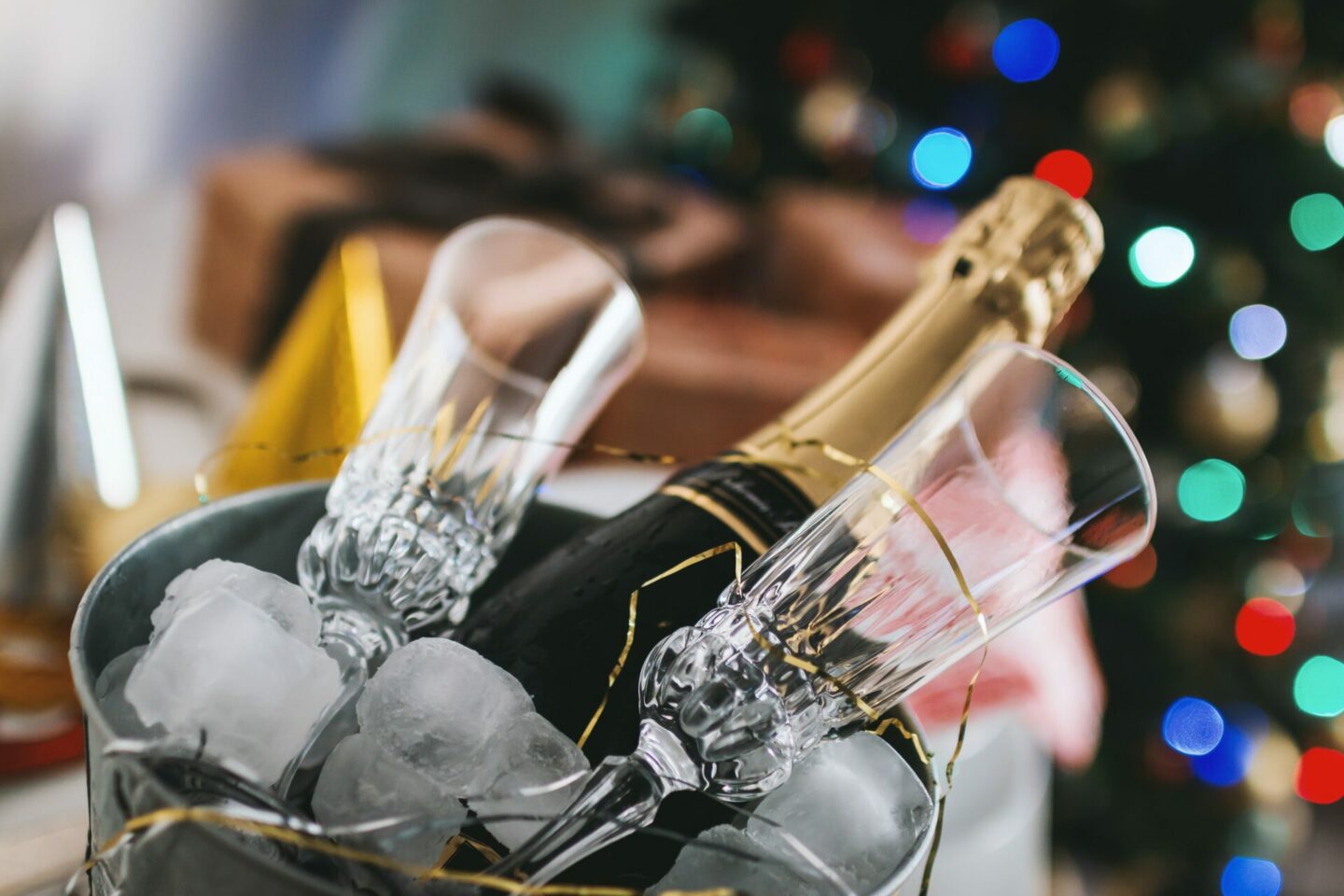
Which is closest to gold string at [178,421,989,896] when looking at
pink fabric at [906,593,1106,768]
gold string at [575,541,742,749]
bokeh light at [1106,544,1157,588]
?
gold string at [575,541,742,749]

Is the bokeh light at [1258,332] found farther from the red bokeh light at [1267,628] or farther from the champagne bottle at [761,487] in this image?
the champagne bottle at [761,487]

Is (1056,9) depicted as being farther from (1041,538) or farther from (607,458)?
(1041,538)

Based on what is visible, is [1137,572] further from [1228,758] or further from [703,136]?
[703,136]

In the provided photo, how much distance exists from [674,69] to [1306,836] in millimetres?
2390

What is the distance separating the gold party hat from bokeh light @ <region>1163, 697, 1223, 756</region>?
138 cm

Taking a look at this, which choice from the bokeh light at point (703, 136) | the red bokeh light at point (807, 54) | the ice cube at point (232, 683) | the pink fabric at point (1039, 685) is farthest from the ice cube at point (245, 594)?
the bokeh light at point (703, 136)

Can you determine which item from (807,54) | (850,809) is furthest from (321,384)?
(807,54)

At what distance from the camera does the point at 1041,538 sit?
310 millimetres

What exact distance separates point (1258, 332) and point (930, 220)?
71cm

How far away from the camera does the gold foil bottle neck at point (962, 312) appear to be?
46cm

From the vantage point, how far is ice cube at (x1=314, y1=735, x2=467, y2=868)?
0.26 metres

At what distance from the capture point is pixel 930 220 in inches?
78.6

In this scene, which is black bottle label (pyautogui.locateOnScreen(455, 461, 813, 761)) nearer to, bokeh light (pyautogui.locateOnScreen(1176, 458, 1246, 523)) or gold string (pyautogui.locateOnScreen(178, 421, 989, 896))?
gold string (pyautogui.locateOnScreen(178, 421, 989, 896))

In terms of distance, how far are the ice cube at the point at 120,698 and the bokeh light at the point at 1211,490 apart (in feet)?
4.85
